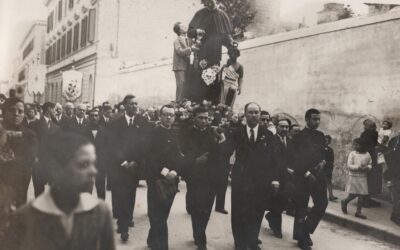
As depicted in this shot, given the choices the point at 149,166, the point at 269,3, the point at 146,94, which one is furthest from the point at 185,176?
the point at 269,3

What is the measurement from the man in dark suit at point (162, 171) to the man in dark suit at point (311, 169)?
60.9 inches

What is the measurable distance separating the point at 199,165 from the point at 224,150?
1.21 feet

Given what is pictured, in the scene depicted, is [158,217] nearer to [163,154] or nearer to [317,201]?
[163,154]

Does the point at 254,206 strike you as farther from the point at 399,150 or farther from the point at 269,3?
the point at 269,3

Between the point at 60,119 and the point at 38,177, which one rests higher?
the point at 60,119

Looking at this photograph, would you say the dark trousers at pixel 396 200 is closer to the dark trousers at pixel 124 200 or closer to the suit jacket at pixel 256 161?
the suit jacket at pixel 256 161

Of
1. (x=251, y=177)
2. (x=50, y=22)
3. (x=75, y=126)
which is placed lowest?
(x=251, y=177)

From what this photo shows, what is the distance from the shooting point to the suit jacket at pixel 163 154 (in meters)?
5.22

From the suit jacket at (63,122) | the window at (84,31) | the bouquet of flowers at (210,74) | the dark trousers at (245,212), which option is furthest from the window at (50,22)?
the dark trousers at (245,212)

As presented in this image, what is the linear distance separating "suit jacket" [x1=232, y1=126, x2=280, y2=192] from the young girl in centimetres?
276

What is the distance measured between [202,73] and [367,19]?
3670 millimetres

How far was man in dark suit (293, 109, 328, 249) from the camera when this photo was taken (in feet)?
19.7

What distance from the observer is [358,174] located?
26.2 feet

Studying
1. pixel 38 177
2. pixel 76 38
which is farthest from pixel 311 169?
pixel 76 38
